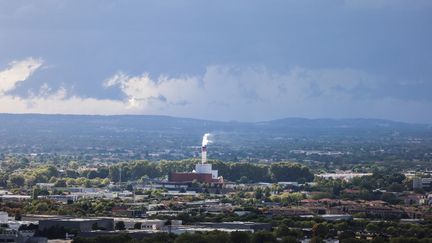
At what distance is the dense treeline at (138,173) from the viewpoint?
153750 millimetres

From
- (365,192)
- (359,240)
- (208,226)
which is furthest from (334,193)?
(359,240)

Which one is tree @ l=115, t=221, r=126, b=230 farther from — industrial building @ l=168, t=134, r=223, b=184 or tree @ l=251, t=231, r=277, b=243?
industrial building @ l=168, t=134, r=223, b=184

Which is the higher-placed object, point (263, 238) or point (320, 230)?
point (263, 238)

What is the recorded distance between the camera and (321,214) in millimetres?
109125

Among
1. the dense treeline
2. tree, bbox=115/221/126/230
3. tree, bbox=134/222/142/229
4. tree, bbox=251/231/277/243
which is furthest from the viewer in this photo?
the dense treeline

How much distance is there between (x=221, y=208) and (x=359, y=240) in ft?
111

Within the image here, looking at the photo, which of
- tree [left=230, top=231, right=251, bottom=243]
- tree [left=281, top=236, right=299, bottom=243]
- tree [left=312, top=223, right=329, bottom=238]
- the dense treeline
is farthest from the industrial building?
tree [left=281, top=236, right=299, bottom=243]

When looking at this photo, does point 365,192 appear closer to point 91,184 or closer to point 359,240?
point 91,184

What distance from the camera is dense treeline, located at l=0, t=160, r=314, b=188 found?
6053 inches

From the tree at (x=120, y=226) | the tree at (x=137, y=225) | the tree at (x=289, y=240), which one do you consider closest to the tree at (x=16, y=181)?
the tree at (x=137, y=225)

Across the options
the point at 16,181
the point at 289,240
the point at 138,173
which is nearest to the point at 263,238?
the point at 289,240

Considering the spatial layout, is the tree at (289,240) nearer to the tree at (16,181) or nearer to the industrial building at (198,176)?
the tree at (16,181)

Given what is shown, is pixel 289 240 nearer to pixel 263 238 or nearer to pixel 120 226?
pixel 263 238

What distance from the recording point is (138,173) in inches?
6634
